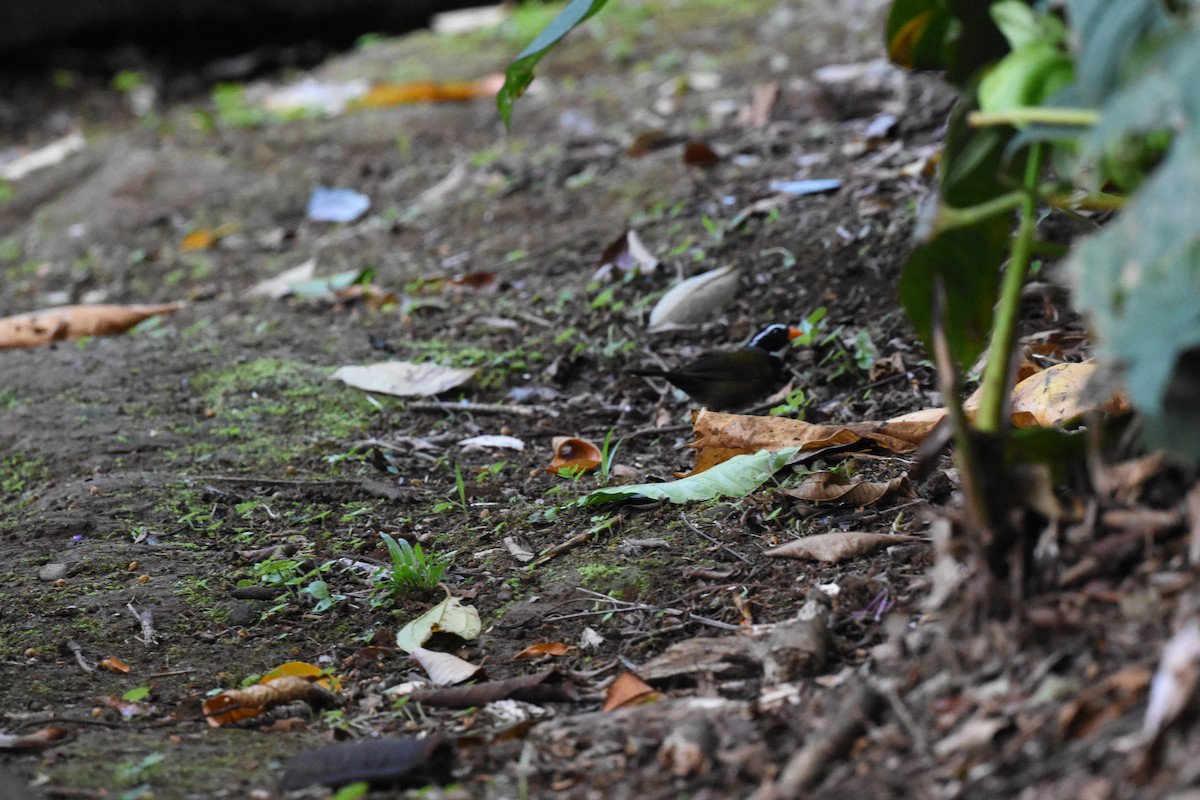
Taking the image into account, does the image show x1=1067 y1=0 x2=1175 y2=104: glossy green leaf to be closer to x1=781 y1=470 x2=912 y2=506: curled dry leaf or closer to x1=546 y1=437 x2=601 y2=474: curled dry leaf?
x1=781 y1=470 x2=912 y2=506: curled dry leaf

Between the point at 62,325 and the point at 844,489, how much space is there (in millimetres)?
2144

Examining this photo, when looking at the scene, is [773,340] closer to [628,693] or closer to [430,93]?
[628,693]

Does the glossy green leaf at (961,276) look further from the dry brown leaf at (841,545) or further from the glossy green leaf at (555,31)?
the glossy green leaf at (555,31)

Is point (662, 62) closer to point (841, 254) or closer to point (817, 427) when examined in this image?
point (841, 254)

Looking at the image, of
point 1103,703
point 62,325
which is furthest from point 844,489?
point 62,325

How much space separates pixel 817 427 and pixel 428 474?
691 millimetres

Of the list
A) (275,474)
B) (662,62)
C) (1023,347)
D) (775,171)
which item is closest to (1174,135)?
(1023,347)

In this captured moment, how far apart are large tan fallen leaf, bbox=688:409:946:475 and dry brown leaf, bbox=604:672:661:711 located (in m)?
0.57

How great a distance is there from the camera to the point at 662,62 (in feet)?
15.5

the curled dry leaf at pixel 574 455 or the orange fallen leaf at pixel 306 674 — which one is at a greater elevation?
the orange fallen leaf at pixel 306 674

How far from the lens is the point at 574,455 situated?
199cm

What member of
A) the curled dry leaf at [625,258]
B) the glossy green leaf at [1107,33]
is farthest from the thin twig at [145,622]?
the curled dry leaf at [625,258]

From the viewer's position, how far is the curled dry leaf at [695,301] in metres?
2.41

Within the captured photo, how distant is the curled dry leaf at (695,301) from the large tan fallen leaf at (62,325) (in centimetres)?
143
